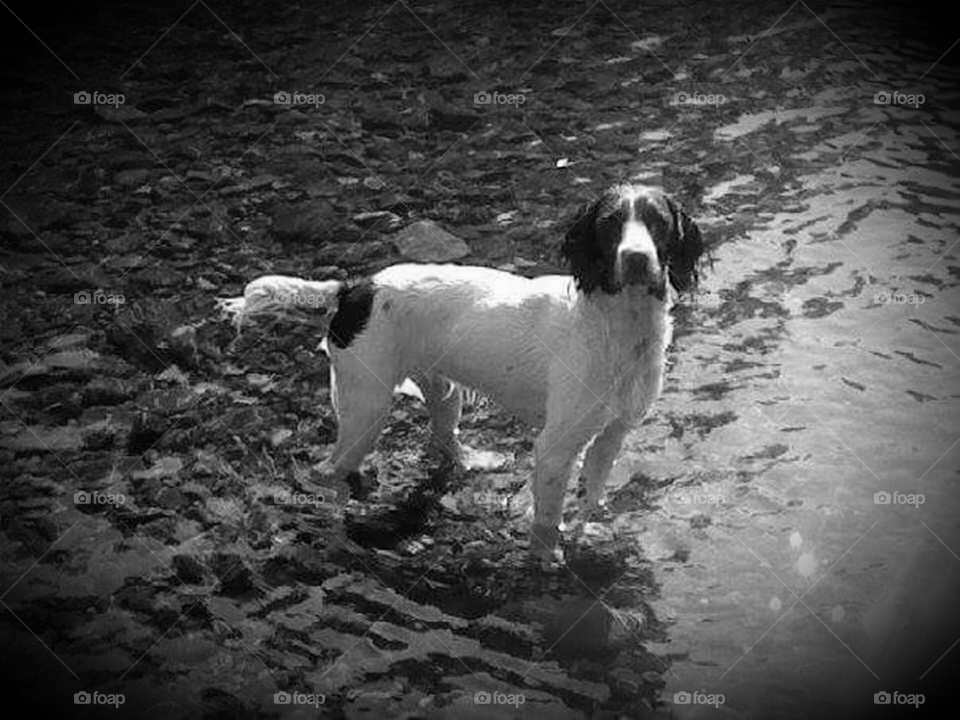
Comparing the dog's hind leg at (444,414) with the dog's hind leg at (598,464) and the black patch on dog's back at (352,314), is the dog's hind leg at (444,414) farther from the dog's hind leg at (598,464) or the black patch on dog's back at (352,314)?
the dog's hind leg at (598,464)

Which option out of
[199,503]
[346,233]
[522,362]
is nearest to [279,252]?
[346,233]

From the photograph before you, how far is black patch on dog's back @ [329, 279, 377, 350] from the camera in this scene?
516 cm

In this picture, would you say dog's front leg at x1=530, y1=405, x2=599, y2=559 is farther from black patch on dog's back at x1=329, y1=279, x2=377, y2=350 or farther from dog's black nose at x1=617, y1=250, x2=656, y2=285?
black patch on dog's back at x1=329, y1=279, x2=377, y2=350

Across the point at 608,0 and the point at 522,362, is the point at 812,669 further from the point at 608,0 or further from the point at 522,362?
the point at 608,0

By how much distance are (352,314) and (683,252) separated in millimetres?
1550

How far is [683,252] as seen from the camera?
4965 millimetres

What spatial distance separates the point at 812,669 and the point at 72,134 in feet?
25.2

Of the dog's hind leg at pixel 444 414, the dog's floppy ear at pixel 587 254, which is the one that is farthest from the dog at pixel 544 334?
the dog's hind leg at pixel 444 414

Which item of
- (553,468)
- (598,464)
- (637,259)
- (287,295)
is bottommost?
(598,464)

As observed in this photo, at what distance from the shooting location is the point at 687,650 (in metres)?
4.78

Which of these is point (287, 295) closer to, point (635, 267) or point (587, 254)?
point (587, 254)

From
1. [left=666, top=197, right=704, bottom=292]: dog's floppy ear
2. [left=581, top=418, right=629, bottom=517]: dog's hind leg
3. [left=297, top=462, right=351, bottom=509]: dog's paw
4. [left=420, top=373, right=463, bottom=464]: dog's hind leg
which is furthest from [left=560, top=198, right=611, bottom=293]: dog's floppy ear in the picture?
[left=297, top=462, right=351, bottom=509]: dog's paw

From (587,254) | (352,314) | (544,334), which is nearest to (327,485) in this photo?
(352,314)

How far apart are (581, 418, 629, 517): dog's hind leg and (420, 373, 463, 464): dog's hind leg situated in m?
0.79
